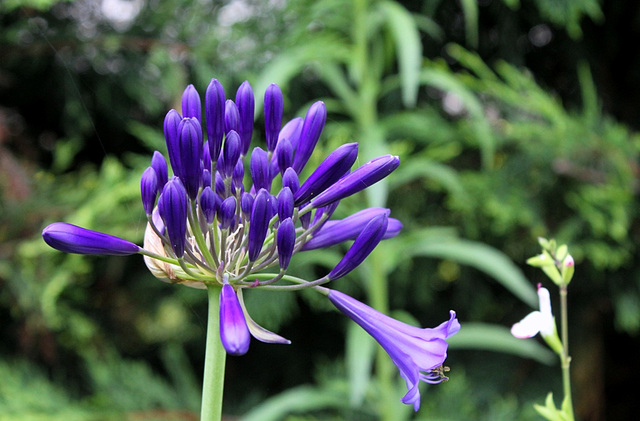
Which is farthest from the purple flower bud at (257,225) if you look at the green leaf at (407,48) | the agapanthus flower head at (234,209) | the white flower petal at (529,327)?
the green leaf at (407,48)

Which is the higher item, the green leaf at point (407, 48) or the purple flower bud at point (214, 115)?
the purple flower bud at point (214, 115)

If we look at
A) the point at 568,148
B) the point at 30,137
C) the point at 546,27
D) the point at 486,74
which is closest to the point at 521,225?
the point at 568,148

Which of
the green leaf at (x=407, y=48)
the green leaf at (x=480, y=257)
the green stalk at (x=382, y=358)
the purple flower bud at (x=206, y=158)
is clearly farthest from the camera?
the green stalk at (x=382, y=358)

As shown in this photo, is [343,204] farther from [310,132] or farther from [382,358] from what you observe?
[310,132]

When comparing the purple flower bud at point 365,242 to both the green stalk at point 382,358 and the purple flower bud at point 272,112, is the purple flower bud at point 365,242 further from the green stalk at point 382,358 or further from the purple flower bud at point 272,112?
the green stalk at point 382,358

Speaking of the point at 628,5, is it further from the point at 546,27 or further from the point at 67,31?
the point at 67,31

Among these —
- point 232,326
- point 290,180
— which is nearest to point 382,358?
point 290,180
